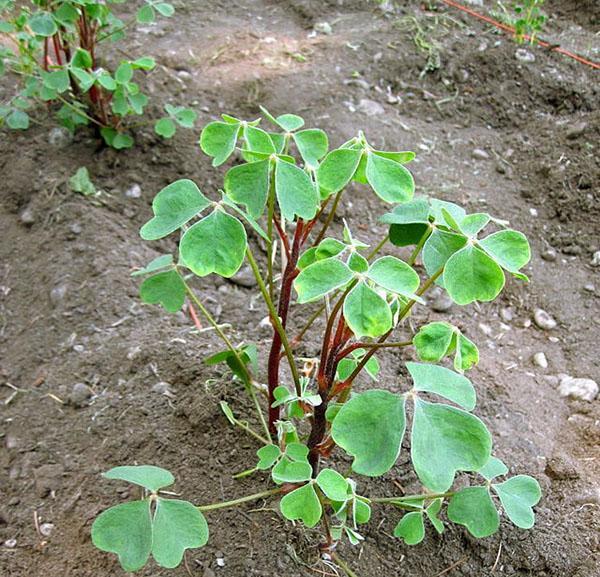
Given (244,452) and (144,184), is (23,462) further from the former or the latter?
(144,184)

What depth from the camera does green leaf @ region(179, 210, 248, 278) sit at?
3.64 ft

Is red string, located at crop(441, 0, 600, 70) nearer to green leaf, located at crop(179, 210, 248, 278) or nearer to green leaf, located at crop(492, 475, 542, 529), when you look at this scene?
green leaf, located at crop(492, 475, 542, 529)

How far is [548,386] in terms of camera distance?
78.0 inches

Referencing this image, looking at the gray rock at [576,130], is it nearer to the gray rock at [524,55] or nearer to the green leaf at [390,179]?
the gray rock at [524,55]

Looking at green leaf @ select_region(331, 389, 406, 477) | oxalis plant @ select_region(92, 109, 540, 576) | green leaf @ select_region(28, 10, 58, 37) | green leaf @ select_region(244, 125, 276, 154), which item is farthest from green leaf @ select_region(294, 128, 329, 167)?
green leaf @ select_region(28, 10, 58, 37)

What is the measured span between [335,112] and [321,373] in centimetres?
183

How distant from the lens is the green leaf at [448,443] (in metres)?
1.03

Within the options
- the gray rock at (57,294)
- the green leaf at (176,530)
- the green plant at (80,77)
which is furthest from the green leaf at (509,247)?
the green plant at (80,77)

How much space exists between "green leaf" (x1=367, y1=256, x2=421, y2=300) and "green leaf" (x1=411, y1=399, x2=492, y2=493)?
183 mm

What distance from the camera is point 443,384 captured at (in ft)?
3.67

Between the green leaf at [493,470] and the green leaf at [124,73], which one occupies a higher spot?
the green leaf at [124,73]

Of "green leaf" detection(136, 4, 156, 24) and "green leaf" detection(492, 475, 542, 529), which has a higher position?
"green leaf" detection(136, 4, 156, 24)

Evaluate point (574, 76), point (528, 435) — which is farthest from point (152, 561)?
point (574, 76)

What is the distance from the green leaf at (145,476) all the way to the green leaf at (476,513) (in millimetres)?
513
